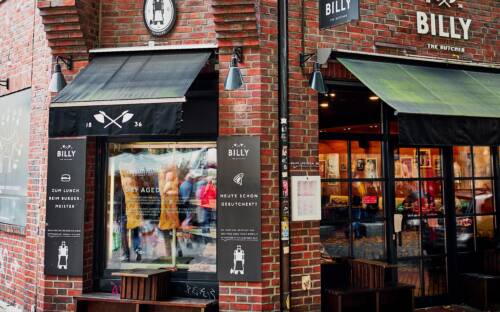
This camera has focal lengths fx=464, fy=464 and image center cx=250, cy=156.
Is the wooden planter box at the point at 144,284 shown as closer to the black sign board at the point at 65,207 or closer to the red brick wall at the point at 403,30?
the black sign board at the point at 65,207

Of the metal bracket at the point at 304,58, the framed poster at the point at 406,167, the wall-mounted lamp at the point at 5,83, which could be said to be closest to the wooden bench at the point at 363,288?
the framed poster at the point at 406,167

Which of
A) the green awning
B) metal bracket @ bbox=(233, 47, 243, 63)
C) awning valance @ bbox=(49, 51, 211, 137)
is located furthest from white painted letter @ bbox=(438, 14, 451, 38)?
awning valance @ bbox=(49, 51, 211, 137)

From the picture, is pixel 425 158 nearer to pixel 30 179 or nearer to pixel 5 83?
pixel 30 179

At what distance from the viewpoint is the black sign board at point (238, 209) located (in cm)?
581

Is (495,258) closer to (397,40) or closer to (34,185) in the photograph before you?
(397,40)

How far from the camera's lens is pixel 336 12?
19.7ft

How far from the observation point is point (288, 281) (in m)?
5.92

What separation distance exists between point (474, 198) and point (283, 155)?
3860 millimetres

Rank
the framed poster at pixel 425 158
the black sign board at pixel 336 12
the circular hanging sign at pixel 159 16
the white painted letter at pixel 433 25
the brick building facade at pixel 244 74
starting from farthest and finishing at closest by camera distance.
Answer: the framed poster at pixel 425 158
the white painted letter at pixel 433 25
the circular hanging sign at pixel 159 16
the brick building facade at pixel 244 74
the black sign board at pixel 336 12

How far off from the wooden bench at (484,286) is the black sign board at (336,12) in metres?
4.41

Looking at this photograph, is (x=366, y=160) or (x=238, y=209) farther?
(x=366, y=160)

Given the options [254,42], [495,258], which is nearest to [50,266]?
[254,42]

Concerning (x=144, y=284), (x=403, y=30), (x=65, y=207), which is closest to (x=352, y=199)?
(x=403, y=30)

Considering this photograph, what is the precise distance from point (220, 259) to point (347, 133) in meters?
2.62
